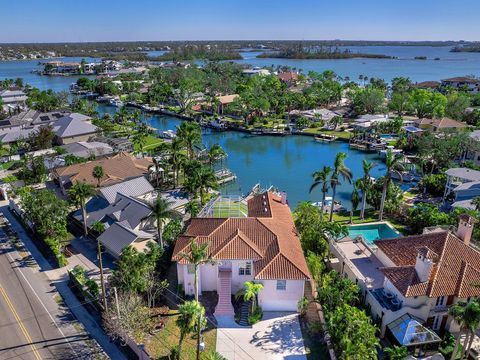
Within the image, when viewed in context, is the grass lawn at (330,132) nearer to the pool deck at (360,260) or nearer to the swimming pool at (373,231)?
the swimming pool at (373,231)

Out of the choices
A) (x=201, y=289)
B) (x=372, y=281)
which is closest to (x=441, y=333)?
(x=372, y=281)

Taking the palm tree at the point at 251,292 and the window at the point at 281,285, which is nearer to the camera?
the palm tree at the point at 251,292

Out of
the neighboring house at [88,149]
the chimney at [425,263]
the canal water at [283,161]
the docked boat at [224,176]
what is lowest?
the canal water at [283,161]

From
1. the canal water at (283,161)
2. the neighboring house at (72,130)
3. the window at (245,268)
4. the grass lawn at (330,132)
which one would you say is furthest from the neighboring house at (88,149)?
the grass lawn at (330,132)

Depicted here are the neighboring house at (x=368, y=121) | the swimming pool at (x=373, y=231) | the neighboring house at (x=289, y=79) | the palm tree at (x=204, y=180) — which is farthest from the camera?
the neighboring house at (x=289, y=79)

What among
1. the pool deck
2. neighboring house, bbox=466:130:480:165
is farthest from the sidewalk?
neighboring house, bbox=466:130:480:165

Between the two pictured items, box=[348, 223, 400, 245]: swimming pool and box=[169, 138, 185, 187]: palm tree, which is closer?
box=[348, 223, 400, 245]: swimming pool

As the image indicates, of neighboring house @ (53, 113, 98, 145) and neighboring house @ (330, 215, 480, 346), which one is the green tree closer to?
neighboring house @ (330, 215, 480, 346)
